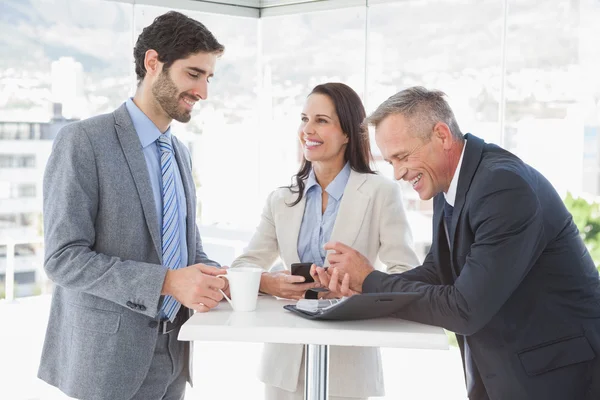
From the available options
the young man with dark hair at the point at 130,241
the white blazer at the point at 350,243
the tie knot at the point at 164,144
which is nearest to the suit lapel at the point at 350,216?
the white blazer at the point at 350,243

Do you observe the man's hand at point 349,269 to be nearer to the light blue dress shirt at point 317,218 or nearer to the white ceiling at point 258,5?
the light blue dress shirt at point 317,218

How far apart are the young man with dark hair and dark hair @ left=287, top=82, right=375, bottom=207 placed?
51cm

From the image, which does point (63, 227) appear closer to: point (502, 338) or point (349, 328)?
point (349, 328)

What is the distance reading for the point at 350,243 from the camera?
96.9 inches

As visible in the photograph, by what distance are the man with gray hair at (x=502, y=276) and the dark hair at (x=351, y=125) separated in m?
0.54

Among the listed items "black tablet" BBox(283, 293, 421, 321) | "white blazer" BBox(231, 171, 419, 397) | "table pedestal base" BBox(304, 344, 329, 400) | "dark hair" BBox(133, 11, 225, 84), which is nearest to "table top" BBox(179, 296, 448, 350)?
"black tablet" BBox(283, 293, 421, 321)

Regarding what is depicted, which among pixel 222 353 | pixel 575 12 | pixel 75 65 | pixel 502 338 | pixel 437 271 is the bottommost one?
pixel 222 353

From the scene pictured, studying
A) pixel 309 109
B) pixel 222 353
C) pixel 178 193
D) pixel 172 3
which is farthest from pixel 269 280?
pixel 222 353

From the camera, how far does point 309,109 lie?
8.60 ft

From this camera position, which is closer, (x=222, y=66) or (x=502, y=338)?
(x=502, y=338)

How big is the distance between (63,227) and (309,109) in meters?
1.03

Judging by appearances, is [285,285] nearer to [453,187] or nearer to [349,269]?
[349,269]

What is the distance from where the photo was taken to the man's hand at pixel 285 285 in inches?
85.6

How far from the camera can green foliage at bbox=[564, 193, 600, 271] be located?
18.5ft
